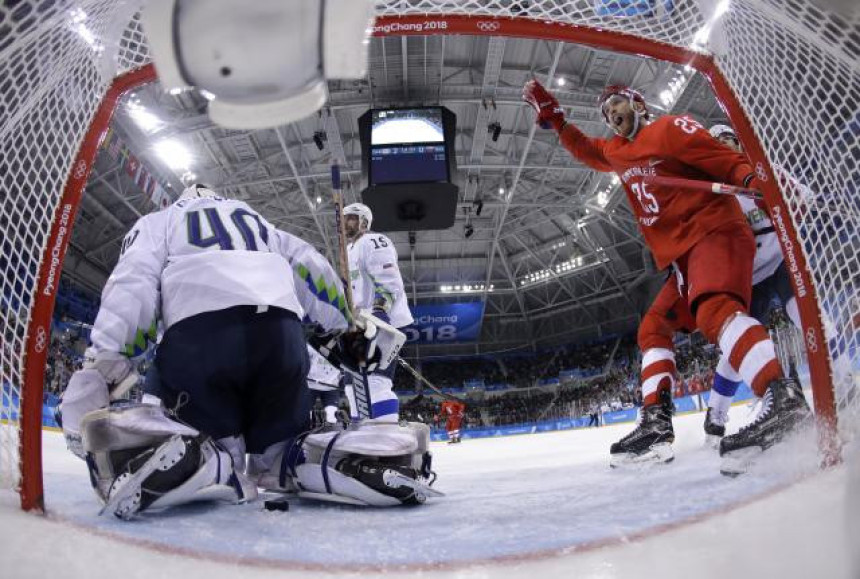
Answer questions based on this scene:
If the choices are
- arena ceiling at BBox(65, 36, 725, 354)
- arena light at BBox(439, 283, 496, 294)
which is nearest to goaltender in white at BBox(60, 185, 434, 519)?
arena ceiling at BBox(65, 36, 725, 354)

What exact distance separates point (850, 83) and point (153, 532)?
5.16 ft

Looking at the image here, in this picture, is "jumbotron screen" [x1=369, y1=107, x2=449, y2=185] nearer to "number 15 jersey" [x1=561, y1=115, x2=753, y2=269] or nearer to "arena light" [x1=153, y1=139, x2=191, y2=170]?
"arena light" [x1=153, y1=139, x2=191, y2=170]

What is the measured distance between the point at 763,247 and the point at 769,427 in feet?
3.88

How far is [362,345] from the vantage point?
167 centimetres

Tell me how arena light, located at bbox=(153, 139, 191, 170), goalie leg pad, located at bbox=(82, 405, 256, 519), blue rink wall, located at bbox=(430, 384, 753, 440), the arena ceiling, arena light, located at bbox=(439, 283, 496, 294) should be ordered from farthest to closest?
arena light, located at bbox=(439, 283, 496, 294) < arena light, located at bbox=(153, 139, 191, 170) < the arena ceiling < blue rink wall, located at bbox=(430, 384, 753, 440) < goalie leg pad, located at bbox=(82, 405, 256, 519)

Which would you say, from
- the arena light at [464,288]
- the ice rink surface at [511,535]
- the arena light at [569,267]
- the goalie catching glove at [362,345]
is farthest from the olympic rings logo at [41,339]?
the arena light at [464,288]

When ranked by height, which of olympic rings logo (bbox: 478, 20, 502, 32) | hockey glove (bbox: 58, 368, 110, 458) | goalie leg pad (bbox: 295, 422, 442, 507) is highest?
olympic rings logo (bbox: 478, 20, 502, 32)

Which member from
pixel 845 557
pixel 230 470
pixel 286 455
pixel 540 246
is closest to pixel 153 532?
pixel 230 470

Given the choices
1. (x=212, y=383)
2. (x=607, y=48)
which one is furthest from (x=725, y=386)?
(x=212, y=383)

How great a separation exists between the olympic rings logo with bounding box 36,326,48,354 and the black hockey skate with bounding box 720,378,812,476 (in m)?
1.53

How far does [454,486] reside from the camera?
192 centimetres

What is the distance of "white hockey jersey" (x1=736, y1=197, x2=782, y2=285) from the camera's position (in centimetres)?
216

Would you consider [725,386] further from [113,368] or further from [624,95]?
[113,368]

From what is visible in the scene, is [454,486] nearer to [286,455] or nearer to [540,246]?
[286,455]
